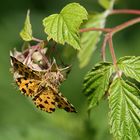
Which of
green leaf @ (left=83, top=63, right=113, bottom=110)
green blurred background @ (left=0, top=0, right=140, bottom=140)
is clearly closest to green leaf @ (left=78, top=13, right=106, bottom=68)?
green blurred background @ (left=0, top=0, right=140, bottom=140)

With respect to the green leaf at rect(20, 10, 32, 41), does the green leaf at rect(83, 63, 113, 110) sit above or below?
below

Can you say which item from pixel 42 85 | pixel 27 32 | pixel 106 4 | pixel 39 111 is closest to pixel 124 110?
pixel 42 85

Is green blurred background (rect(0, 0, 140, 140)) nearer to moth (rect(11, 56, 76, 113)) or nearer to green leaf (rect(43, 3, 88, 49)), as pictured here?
moth (rect(11, 56, 76, 113))

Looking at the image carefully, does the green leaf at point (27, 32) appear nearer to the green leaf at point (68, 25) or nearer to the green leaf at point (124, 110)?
the green leaf at point (68, 25)

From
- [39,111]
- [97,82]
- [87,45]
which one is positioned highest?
[87,45]

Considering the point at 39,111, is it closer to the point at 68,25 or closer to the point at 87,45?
the point at 87,45

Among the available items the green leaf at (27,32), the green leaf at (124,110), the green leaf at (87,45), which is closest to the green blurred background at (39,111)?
the green leaf at (87,45)
